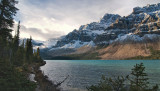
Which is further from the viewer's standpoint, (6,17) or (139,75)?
(6,17)

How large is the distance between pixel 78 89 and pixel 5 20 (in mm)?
21754

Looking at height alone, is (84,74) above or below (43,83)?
below

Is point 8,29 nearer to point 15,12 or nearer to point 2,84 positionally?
point 15,12

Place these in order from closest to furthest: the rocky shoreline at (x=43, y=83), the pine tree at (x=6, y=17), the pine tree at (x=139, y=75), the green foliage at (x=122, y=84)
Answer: the green foliage at (x=122, y=84) < the pine tree at (x=139, y=75) < the rocky shoreline at (x=43, y=83) < the pine tree at (x=6, y=17)

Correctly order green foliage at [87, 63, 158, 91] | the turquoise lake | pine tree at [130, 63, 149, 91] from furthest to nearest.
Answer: the turquoise lake < pine tree at [130, 63, 149, 91] < green foliage at [87, 63, 158, 91]

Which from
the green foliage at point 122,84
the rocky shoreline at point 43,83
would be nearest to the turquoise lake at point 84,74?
the rocky shoreline at point 43,83

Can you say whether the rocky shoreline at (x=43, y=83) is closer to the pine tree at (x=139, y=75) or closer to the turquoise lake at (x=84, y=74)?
the turquoise lake at (x=84, y=74)

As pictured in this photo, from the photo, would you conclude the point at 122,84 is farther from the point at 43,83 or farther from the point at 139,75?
the point at 43,83

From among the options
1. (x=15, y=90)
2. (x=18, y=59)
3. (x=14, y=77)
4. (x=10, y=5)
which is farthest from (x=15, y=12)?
(x=18, y=59)

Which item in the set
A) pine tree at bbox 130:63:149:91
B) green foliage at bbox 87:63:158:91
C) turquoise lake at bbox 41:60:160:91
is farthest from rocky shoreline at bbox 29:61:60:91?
pine tree at bbox 130:63:149:91

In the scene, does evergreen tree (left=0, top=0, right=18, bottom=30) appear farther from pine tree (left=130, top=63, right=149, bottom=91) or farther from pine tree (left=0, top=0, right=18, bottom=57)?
pine tree (left=130, top=63, right=149, bottom=91)

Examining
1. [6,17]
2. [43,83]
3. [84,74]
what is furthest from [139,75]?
[84,74]

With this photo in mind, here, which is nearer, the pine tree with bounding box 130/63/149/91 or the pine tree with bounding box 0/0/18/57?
the pine tree with bounding box 130/63/149/91

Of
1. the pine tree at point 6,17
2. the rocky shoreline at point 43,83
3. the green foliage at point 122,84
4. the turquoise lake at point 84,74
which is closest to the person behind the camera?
the green foliage at point 122,84
